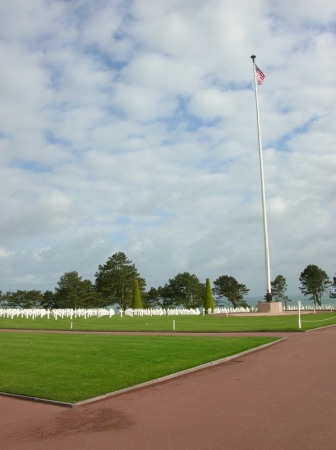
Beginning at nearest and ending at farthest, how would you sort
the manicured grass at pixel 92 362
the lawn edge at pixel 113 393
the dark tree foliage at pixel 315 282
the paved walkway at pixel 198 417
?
the paved walkway at pixel 198 417, the lawn edge at pixel 113 393, the manicured grass at pixel 92 362, the dark tree foliage at pixel 315 282

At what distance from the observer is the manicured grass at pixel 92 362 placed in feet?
30.6

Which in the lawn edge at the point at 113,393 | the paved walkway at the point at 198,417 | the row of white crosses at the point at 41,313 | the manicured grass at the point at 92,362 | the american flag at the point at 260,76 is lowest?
the paved walkway at the point at 198,417

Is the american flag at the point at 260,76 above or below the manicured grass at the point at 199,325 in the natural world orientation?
above

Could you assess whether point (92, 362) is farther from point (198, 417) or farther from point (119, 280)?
point (119, 280)

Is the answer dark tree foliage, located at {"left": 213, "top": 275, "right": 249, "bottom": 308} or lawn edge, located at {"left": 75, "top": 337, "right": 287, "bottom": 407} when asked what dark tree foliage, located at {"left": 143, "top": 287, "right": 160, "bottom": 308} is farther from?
lawn edge, located at {"left": 75, "top": 337, "right": 287, "bottom": 407}

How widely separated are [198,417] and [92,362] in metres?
6.04

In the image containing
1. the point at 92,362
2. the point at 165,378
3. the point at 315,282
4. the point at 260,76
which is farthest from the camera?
the point at 315,282

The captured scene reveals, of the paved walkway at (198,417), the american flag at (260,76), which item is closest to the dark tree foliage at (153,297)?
the american flag at (260,76)

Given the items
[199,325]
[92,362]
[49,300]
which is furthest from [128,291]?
[92,362]

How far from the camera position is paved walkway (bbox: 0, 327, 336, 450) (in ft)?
19.6

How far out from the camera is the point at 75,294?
73.8 metres

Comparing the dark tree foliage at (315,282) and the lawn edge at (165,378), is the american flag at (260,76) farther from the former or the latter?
the dark tree foliage at (315,282)

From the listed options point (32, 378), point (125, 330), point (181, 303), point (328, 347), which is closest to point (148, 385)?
point (32, 378)

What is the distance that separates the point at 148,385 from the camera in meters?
9.65
